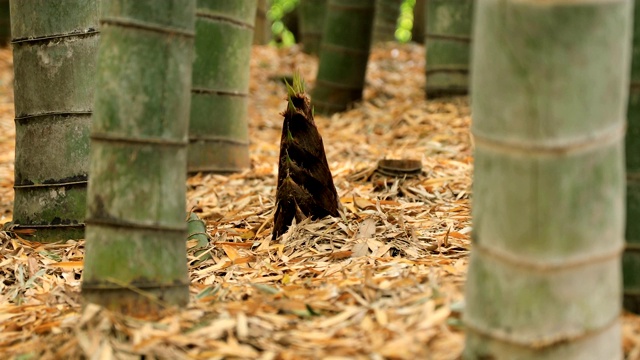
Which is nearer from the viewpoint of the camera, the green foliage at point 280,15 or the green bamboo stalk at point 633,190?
the green bamboo stalk at point 633,190

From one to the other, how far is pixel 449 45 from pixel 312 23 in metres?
2.90

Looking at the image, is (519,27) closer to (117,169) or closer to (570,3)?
(570,3)

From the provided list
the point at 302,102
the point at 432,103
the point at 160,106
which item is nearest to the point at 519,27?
the point at 160,106

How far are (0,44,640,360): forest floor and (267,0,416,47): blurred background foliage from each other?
22.5 ft

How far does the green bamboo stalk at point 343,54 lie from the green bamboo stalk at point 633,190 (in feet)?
13.3

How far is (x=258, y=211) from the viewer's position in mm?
3545

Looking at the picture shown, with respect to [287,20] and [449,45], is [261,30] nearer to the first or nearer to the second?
[287,20]

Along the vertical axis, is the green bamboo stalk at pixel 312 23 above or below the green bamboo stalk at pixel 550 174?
above

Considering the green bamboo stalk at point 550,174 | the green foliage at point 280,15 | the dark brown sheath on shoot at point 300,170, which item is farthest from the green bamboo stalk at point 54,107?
the green foliage at point 280,15

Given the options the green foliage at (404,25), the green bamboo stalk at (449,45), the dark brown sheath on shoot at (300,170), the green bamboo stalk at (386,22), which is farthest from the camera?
the green foliage at (404,25)

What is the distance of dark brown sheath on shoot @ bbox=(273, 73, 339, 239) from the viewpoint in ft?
9.61

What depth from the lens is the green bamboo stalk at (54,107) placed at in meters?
3.15

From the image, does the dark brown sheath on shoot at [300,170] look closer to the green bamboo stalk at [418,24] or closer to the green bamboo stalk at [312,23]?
the green bamboo stalk at [312,23]

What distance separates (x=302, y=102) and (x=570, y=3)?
1.46 meters
